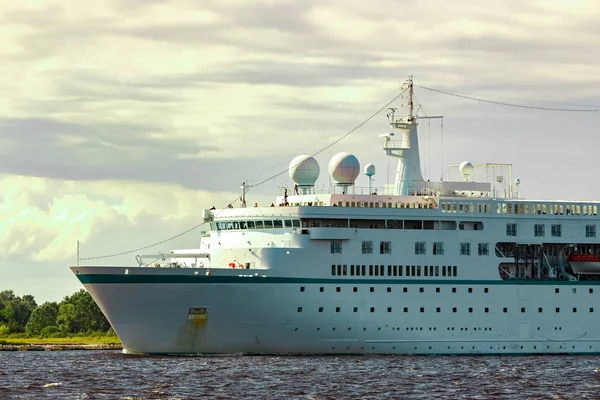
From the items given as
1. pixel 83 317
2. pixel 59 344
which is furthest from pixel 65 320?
pixel 59 344

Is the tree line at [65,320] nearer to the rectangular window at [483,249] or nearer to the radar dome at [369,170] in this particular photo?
the radar dome at [369,170]

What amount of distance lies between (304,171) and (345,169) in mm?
2410

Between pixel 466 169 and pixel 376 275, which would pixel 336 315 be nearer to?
pixel 376 275

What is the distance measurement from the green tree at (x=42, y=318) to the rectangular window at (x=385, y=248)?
172 ft

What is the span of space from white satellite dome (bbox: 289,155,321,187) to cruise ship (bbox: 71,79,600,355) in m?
0.08

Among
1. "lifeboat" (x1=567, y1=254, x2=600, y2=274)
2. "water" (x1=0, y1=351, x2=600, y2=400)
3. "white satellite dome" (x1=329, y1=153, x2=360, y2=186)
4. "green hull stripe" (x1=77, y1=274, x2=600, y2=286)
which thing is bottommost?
"water" (x1=0, y1=351, x2=600, y2=400)

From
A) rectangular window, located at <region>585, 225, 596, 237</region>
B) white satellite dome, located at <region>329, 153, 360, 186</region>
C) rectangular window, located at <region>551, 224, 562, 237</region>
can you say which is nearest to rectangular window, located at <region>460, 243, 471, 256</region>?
rectangular window, located at <region>551, 224, 562, 237</region>

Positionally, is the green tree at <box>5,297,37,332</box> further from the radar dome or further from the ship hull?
the ship hull

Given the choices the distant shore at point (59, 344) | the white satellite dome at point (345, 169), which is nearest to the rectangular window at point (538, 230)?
the white satellite dome at point (345, 169)

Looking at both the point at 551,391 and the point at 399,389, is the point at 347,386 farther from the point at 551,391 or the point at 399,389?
the point at 551,391

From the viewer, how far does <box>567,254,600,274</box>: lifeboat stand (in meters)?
73.1

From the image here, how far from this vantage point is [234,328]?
66125 millimetres

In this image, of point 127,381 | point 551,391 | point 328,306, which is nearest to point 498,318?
point 328,306

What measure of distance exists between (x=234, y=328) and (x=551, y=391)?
17602 millimetres
